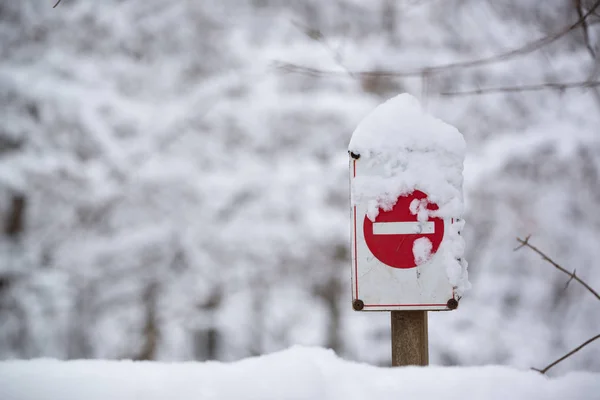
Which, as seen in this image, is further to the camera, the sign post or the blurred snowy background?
the blurred snowy background

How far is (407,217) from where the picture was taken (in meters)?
1.52

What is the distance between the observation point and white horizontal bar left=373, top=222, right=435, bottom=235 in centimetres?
151

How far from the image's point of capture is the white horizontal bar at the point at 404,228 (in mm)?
1507

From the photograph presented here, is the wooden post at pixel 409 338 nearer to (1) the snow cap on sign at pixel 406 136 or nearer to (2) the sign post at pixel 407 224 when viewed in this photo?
(2) the sign post at pixel 407 224

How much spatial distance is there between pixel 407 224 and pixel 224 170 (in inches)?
249

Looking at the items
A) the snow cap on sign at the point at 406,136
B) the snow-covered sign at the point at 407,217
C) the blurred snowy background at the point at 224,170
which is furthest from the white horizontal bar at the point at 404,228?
the blurred snowy background at the point at 224,170

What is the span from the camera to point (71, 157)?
281 inches

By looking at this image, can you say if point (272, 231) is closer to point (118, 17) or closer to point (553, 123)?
point (118, 17)

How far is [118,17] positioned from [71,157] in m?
2.16

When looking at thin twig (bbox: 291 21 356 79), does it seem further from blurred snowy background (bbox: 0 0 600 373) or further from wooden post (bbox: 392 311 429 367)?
blurred snowy background (bbox: 0 0 600 373)

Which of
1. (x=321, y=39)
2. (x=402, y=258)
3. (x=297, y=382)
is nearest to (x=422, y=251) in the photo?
(x=402, y=258)

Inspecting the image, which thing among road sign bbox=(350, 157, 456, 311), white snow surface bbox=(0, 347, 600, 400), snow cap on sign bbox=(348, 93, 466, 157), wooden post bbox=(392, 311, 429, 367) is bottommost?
white snow surface bbox=(0, 347, 600, 400)

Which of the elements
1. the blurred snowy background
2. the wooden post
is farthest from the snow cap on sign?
the blurred snowy background

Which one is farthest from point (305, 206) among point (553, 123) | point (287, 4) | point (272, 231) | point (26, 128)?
point (26, 128)
